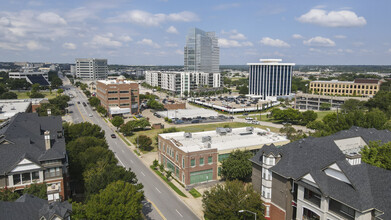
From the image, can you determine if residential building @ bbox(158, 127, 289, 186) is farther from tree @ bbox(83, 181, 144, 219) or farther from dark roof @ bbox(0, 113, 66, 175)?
dark roof @ bbox(0, 113, 66, 175)

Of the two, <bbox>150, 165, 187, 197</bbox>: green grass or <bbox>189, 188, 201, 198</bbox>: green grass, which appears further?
<bbox>150, 165, 187, 197</bbox>: green grass

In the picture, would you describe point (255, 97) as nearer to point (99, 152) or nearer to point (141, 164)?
point (141, 164)

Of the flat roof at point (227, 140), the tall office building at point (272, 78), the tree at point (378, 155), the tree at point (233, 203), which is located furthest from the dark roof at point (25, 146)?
the tall office building at point (272, 78)

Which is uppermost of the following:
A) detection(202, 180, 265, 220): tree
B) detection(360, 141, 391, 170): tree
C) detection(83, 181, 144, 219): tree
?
detection(360, 141, 391, 170): tree

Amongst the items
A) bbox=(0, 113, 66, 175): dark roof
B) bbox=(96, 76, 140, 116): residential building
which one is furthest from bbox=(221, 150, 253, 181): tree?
bbox=(96, 76, 140, 116): residential building

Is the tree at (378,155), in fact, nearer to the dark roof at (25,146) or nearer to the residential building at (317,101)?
the dark roof at (25,146)

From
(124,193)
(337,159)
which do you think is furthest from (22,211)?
(337,159)
